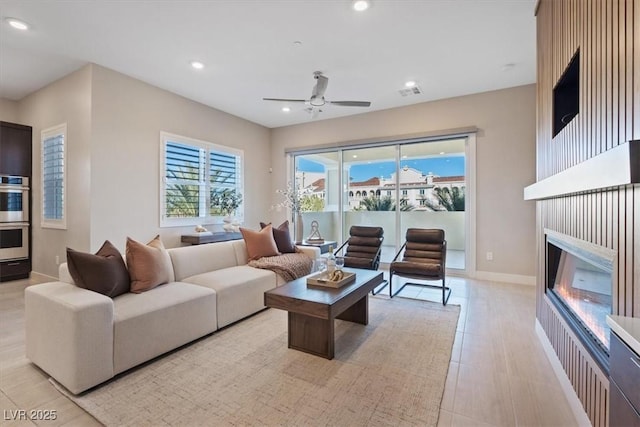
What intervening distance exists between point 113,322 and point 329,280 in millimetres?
1659

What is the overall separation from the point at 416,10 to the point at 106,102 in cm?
396

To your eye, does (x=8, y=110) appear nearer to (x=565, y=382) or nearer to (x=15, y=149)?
(x=15, y=149)

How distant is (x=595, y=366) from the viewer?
1.47 metres

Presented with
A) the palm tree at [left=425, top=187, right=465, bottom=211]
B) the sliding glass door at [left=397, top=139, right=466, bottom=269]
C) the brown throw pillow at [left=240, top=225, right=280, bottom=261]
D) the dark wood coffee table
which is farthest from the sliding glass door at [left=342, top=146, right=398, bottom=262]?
the dark wood coffee table

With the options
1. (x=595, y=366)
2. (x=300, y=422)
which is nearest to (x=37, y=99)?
(x=300, y=422)

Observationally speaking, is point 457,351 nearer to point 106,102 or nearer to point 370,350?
point 370,350

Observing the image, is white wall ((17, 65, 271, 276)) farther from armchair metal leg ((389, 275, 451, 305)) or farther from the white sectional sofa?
armchair metal leg ((389, 275, 451, 305))

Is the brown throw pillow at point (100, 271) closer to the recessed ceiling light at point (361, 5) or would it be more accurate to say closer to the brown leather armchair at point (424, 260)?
the brown leather armchair at point (424, 260)

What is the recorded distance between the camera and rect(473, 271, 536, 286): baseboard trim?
15.1 feet

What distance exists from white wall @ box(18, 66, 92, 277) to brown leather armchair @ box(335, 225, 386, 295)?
355 centimetres

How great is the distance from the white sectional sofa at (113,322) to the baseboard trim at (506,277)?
390cm

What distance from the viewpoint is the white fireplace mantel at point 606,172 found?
1.06 metres

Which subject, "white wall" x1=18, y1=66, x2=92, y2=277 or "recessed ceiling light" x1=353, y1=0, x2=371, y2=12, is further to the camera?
"white wall" x1=18, y1=66, x2=92, y2=277

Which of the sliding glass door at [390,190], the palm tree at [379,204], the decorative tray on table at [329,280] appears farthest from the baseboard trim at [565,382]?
the palm tree at [379,204]
